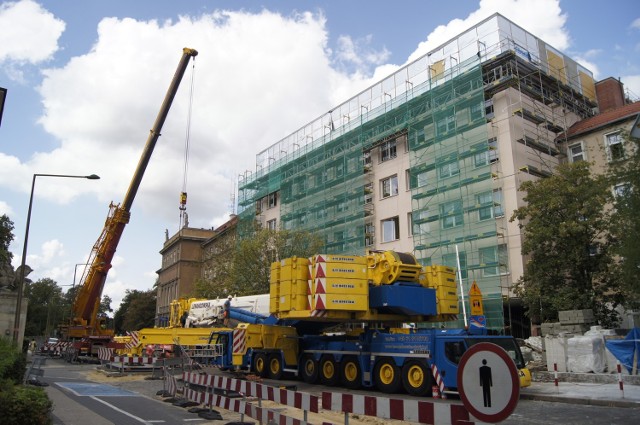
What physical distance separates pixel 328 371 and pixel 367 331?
207 centimetres

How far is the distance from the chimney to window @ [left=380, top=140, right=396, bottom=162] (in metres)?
14.7

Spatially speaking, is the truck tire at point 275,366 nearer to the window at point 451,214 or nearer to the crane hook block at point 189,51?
the window at point 451,214

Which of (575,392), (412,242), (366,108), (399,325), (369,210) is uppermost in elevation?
(366,108)

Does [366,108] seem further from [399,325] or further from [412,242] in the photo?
[399,325]

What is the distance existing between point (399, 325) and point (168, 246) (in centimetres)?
7094

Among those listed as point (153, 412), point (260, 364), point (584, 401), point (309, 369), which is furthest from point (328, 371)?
point (584, 401)

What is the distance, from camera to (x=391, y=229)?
3631 cm

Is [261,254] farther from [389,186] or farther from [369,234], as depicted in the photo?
[389,186]

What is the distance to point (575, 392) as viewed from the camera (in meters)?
14.5

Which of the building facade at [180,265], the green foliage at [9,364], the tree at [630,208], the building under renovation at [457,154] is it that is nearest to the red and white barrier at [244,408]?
the green foliage at [9,364]

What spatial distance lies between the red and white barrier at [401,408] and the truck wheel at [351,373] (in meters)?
9.41

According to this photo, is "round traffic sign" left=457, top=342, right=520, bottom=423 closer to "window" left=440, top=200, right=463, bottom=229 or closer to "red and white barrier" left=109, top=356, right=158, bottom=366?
"red and white barrier" left=109, top=356, right=158, bottom=366

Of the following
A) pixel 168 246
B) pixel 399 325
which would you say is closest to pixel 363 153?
pixel 399 325

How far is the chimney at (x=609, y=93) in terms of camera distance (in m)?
36.4
